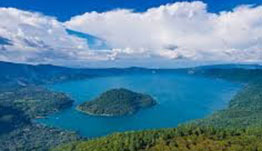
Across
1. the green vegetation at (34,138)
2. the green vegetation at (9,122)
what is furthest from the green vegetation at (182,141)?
the green vegetation at (9,122)

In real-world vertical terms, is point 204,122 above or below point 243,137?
below

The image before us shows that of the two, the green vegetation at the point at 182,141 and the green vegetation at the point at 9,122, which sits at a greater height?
the green vegetation at the point at 182,141

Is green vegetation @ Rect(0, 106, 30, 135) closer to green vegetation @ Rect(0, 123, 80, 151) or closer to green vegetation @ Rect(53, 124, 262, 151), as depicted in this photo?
green vegetation @ Rect(0, 123, 80, 151)

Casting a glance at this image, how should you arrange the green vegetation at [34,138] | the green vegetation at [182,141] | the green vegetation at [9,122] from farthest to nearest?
the green vegetation at [9,122] < the green vegetation at [34,138] < the green vegetation at [182,141]

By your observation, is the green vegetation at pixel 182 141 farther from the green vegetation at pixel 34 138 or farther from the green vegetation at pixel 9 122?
the green vegetation at pixel 9 122

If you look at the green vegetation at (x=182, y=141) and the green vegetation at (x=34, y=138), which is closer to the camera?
the green vegetation at (x=182, y=141)

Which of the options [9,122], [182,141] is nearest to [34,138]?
[9,122]

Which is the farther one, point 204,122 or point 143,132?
point 204,122

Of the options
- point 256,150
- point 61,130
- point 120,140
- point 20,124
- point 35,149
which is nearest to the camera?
point 256,150

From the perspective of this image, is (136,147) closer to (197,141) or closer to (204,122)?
(197,141)

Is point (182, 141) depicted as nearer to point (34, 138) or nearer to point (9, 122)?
point (34, 138)

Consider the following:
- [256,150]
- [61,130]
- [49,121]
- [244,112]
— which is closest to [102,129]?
[61,130]
